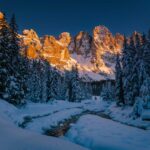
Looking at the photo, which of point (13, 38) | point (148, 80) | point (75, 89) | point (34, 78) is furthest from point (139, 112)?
point (75, 89)

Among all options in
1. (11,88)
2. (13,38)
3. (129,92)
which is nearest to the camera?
(11,88)

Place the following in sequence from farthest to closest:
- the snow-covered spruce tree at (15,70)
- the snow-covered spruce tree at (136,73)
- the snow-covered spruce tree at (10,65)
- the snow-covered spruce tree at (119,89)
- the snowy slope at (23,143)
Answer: the snow-covered spruce tree at (119,89) < the snow-covered spruce tree at (136,73) < the snow-covered spruce tree at (15,70) < the snow-covered spruce tree at (10,65) < the snowy slope at (23,143)

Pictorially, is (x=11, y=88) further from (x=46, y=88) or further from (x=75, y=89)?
(x=75, y=89)

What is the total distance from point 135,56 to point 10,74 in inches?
875

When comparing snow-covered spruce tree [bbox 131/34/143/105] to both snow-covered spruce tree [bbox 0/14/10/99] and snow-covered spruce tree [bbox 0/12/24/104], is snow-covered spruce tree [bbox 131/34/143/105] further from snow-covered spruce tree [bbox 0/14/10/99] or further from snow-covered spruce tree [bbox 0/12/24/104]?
snow-covered spruce tree [bbox 0/14/10/99]

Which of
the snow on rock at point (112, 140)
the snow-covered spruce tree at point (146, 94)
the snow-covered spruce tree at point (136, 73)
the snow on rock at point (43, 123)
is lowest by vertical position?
the snow on rock at point (43, 123)

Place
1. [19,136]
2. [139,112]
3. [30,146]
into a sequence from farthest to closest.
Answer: [139,112] < [19,136] < [30,146]

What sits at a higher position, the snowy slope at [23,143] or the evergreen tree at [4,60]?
the evergreen tree at [4,60]

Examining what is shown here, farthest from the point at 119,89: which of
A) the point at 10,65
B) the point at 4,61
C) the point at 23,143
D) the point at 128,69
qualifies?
the point at 23,143

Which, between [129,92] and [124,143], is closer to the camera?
[124,143]

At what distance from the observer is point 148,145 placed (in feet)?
49.8

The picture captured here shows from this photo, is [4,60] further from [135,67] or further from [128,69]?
[128,69]

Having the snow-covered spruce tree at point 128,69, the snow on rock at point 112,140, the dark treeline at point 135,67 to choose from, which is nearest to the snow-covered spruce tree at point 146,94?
the dark treeline at point 135,67

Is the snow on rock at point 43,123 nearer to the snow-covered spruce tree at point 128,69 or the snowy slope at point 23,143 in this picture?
the snowy slope at point 23,143
